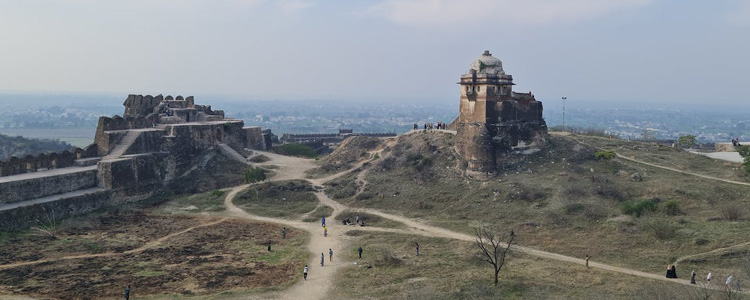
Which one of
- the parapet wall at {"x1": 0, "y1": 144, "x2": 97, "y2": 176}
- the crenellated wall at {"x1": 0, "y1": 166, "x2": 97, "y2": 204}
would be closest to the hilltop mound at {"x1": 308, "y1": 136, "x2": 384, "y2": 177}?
the crenellated wall at {"x1": 0, "y1": 166, "x2": 97, "y2": 204}

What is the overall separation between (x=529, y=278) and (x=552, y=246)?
6068 millimetres

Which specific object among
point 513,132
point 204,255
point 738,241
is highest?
point 513,132

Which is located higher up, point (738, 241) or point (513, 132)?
point (513, 132)

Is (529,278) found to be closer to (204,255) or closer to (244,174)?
(204,255)

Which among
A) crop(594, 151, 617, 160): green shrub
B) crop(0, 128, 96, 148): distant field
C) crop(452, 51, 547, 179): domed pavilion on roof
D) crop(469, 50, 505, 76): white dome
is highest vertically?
crop(469, 50, 505, 76): white dome

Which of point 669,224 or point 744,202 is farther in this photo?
point 744,202

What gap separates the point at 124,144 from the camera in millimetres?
44875

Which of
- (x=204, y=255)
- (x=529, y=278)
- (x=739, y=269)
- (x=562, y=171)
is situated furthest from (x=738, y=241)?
(x=204, y=255)

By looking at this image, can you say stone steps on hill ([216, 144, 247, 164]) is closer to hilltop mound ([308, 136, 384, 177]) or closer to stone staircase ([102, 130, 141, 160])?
hilltop mound ([308, 136, 384, 177])

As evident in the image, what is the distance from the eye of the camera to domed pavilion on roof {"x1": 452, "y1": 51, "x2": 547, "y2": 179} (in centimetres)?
4194

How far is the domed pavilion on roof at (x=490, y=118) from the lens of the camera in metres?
41.9

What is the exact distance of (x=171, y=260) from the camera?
94.1 feet

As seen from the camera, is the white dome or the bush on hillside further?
the white dome

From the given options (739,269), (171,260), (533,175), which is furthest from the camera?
(533,175)
